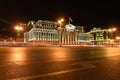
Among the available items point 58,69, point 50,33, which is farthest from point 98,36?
point 58,69

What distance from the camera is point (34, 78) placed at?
20.4 ft

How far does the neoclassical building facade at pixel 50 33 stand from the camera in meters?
131

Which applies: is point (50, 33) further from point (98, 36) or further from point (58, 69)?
point (58, 69)

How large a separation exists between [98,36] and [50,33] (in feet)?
177

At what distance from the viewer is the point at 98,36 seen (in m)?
174

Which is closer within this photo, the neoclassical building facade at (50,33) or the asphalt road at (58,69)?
the asphalt road at (58,69)

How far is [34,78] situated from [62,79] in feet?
2.86

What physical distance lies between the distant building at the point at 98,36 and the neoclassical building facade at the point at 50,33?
70.7 feet

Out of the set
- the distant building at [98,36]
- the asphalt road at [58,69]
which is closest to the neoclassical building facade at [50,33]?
the distant building at [98,36]

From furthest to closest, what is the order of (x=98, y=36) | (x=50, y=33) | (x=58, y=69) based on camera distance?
(x=98, y=36) → (x=50, y=33) → (x=58, y=69)

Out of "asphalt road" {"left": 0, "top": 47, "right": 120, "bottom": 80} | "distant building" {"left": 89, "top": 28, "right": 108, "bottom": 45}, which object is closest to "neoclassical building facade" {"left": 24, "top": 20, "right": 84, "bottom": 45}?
"distant building" {"left": 89, "top": 28, "right": 108, "bottom": 45}

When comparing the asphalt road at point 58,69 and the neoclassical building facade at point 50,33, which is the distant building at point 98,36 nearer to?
the neoclassical building facade at point 50,33

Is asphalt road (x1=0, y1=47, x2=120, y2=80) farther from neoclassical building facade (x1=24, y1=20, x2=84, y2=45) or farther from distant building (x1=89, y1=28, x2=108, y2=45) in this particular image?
distant building (x1=89, y1=28, x2=108, y2=45)

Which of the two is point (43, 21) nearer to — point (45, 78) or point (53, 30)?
point (53, 30)
